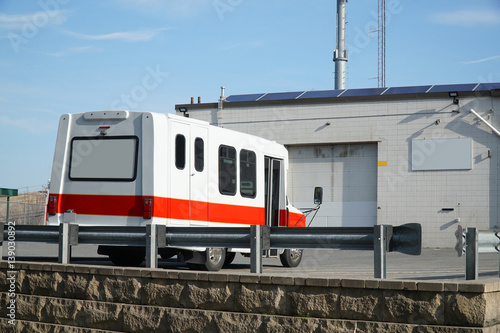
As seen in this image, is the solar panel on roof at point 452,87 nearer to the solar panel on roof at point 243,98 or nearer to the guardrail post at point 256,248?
the solar panel on roof at point 243,98

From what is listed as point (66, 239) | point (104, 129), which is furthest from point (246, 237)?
point (104, 129)

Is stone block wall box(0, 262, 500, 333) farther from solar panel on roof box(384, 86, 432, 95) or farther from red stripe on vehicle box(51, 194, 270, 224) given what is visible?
solar panel on roof box(384, 86, 432, 95)

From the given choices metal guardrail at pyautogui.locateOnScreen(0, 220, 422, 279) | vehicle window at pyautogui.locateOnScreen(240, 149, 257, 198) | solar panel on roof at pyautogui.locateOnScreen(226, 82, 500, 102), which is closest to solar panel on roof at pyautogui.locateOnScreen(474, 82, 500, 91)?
solar panel on roof at pyautogui.locateOnScreen(226, 82, 500, 102)

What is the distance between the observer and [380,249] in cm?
727

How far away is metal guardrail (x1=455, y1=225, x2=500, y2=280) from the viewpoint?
7.16m

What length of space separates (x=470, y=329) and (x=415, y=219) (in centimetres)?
2149

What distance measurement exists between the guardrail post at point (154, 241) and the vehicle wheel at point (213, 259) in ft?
12.7

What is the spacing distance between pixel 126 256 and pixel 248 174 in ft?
9.93

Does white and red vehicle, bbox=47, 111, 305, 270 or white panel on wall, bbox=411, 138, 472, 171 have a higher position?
white panel on wall, bbox=411, 138, 472, 171

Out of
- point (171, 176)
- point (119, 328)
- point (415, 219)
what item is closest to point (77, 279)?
point (119, 328)

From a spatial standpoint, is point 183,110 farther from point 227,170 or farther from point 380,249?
point 380,249

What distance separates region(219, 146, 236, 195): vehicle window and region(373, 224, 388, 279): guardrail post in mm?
6305

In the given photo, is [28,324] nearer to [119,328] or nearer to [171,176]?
[119,328]

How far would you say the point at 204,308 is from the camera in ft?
24.9
